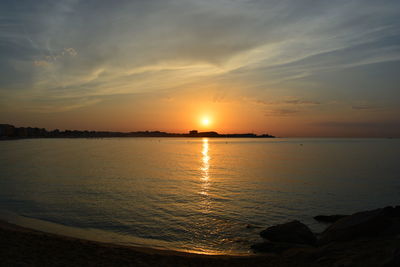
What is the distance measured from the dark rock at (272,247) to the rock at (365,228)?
157 cm

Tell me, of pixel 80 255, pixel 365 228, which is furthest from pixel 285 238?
pixel 80 255

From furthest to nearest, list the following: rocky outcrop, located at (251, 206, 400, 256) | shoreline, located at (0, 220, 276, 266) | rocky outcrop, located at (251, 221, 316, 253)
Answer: rocky outcrop, located at (251, 221, 316, 253) < rocky outcrop, located at (251, 206, 400, 256) < shoreline, located at (0, 220, 276, 266)

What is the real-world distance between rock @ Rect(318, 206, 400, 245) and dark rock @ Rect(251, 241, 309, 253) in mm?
1567

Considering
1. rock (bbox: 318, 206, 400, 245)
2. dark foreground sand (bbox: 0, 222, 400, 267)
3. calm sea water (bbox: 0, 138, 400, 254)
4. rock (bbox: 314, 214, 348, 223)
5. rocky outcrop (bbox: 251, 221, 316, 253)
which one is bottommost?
calm sea water (bbox: 0, 138, 400, 254)

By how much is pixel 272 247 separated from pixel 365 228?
15.8 feet

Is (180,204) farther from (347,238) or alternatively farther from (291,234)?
(347,238)

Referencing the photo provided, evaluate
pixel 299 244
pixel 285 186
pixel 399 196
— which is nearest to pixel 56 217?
pixel 299 244

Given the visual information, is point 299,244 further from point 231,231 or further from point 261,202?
point 261,202

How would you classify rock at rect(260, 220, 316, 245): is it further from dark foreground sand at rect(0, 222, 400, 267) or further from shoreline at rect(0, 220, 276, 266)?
shoreline at rect(0, 220, 276, 266)

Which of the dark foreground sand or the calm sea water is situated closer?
the dark foreground sand

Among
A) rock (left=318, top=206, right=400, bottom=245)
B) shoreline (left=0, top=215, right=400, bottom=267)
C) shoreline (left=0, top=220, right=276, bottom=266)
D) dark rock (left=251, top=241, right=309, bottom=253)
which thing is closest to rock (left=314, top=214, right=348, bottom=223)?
rock (left=318, top=206, right=400, bottom=245)

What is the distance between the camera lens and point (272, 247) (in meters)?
14.7

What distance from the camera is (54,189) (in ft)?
105

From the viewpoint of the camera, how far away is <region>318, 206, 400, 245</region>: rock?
13.8 metres
